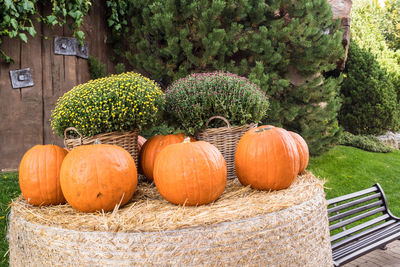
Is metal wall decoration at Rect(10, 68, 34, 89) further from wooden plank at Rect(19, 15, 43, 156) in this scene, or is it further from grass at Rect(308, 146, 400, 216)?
grass at Rect(308, 146, 400, 216)

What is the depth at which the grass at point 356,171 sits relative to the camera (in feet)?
16.1

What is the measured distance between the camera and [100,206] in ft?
4.89

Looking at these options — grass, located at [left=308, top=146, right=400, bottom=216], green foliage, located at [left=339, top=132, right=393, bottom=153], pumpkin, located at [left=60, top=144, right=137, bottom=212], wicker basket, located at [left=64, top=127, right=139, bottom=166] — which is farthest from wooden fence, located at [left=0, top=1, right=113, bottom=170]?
green foliage, located at [left=339, top=132, right=393, bottom=153]

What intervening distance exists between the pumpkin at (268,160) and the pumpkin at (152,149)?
1.56 feet

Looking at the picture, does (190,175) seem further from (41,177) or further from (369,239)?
(369,239)

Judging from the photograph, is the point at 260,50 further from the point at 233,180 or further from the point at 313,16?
the point at 233,180

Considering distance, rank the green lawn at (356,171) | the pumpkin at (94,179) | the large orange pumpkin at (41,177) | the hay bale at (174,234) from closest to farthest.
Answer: the hay bale at (174,234), the pumpkin at (94,179), the large orange pumpkin at (41,177), the green lawn at (356,171)

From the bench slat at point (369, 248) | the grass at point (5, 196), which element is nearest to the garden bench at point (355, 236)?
the bench slat at point (369, 248)

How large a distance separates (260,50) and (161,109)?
2277 mm

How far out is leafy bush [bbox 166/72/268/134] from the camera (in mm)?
2057

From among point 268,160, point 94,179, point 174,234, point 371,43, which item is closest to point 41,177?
Answer: point 94,179

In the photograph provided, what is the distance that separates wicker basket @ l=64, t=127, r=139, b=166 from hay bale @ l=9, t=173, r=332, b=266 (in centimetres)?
37

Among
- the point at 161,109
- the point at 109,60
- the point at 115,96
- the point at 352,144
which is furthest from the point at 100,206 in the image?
the point at 352,144

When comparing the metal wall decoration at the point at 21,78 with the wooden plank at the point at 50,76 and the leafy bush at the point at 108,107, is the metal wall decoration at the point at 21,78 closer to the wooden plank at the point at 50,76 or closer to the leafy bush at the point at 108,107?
the wooden plank at the point at 50,76
